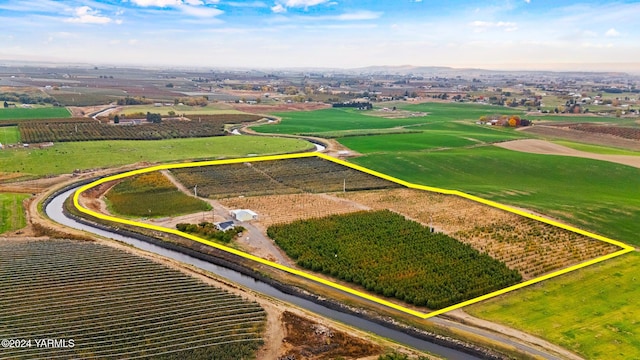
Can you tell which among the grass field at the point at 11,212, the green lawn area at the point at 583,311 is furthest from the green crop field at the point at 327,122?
the green lawn area at the point at 583,311

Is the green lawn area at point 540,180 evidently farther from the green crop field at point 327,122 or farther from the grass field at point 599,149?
the green crop field at point 327,122

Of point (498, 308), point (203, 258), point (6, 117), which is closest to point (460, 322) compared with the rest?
point (498, 308)

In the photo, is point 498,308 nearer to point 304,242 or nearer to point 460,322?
point 460,322

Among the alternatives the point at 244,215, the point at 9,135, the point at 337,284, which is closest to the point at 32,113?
the point at 9,135

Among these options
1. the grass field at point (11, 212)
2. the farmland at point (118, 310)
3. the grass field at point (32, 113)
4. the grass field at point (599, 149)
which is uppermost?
the grass field at point (32, 113)

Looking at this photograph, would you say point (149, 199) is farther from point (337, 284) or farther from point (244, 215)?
point (337, 284)

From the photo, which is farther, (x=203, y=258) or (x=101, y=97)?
(x=101, y=97)
